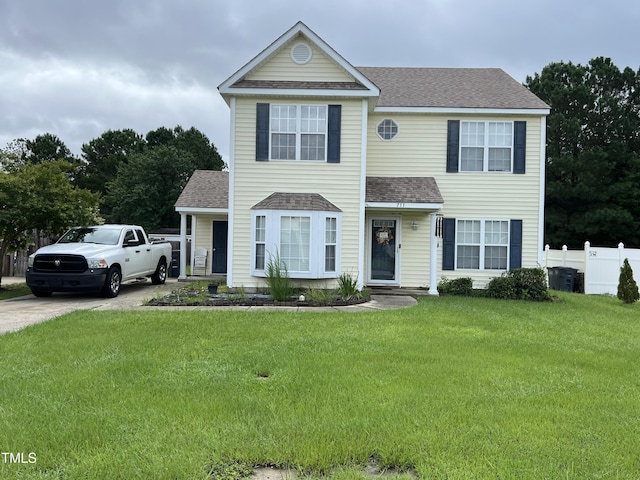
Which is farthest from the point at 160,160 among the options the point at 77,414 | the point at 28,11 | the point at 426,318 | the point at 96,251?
the point at 77,414

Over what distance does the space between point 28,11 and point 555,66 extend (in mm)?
31654

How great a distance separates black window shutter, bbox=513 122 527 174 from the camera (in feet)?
44.9

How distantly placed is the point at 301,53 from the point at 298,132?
83.6 inches

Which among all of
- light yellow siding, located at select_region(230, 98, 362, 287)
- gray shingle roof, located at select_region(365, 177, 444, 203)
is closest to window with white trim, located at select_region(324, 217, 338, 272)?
light yellow siding, located at select_region(230, 98, 362, 287)

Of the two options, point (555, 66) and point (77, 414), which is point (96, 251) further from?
point (555, 66)

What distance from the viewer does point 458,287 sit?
13.4m

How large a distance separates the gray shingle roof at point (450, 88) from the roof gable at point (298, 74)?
2.06m

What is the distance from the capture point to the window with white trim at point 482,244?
1384 cm

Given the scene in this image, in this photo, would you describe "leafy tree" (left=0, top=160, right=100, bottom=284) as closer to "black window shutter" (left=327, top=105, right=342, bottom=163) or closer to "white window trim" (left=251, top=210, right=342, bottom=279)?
"white window trim" (left=251, top=210, right=342, bottom=279)

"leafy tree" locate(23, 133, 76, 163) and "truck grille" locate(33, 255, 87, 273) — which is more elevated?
"leafy tree" locate(23, 133, 76, 163)

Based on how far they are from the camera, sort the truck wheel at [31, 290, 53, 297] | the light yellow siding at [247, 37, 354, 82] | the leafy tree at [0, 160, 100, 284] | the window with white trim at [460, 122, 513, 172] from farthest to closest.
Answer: the window with white trim at [460, 122, 513, 172] → the light yellow siding at [247, 37, 354, 82] → the leafy tree at [0, 160, 100, 284] → the truck wheel at [31, 290, 53, 297]

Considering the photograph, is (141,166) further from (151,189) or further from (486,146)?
(486,146)

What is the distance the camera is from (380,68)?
16891mm

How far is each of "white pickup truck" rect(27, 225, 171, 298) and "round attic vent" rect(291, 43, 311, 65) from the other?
6.72 metres
